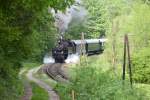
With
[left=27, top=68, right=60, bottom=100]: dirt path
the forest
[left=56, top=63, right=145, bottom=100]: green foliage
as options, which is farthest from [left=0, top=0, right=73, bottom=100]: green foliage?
[left=27, top=68, right=60, bottom=100]: dirt path

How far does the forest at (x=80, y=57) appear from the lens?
1543cm

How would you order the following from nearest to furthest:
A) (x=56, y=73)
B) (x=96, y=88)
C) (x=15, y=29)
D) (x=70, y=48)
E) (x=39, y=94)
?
1. (x=15, y=29)
2. (x=96, y=88)
3. (x=39, y=94)
4. (x=56, y=73)
5. (x=70, y=48)

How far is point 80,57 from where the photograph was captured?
36.3m

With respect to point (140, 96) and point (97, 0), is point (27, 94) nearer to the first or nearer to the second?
point (140, 96)

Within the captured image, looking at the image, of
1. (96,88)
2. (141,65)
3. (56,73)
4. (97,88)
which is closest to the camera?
(97,88)

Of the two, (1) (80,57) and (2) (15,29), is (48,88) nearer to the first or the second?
(1) (80,57)

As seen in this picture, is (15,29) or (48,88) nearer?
(15,29)

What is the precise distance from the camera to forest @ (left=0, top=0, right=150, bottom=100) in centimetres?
1543

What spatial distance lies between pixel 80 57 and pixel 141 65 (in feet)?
31.9

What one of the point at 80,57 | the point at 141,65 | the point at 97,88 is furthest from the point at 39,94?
the point at 141,65

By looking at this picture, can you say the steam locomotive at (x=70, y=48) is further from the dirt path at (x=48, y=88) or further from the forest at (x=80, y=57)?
Result: the dirt path at (x=48, y=88)

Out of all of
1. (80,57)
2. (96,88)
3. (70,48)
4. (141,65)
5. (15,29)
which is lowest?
(141,65)

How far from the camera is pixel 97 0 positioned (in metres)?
A: 85.8

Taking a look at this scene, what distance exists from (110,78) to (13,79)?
10325 mm
